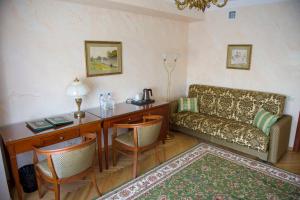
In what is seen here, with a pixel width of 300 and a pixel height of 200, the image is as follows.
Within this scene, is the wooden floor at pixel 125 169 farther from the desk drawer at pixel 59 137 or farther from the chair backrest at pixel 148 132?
the desk drawer at pixel 59 137

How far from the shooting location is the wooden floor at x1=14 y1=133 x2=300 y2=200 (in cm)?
231

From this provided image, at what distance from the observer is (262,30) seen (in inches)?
135

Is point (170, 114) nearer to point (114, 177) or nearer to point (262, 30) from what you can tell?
point (114, 177)

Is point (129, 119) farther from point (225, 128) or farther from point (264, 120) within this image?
point (264, 120)

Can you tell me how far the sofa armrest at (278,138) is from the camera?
2.83 m

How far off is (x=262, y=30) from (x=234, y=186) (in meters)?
2.54

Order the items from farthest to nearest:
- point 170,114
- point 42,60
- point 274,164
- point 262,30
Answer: point 170,114, point 262,30, point 274,164, point 42,60

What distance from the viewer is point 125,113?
2855 millimetres

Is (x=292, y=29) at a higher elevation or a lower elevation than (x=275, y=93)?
higher

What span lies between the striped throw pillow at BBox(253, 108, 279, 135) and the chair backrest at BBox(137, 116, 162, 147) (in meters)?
1.59

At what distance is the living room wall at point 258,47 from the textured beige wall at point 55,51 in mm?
1250

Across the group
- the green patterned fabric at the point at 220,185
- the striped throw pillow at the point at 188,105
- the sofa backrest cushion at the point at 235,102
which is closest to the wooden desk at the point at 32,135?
the green patterned fabric at the point at 220,185

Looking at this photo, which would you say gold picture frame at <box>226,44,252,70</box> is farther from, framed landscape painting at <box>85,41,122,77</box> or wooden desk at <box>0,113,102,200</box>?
wooden desk at <box>0,113,102,200</box>

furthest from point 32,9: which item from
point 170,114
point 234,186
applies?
point 234,186
